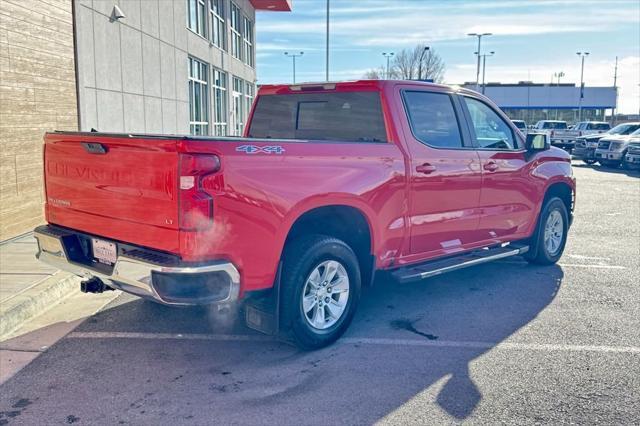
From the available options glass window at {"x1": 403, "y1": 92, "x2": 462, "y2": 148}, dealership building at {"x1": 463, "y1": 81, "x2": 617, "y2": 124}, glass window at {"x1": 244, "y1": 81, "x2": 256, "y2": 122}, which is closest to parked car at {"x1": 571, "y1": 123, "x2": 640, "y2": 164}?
glass window at {"x1": 244, "y1": 81, "x2": 256, "y2": 122}

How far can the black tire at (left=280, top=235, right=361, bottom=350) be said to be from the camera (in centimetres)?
443

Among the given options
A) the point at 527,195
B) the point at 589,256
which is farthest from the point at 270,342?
the point at 589,256

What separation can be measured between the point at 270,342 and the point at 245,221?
4.57 feet

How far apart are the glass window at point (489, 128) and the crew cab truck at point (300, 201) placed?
0.7 inches

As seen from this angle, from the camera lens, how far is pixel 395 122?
17.5 ft

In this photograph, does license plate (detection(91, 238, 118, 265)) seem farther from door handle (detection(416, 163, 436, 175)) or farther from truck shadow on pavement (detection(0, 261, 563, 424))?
door handle (detection(416, 163, 436, 175))

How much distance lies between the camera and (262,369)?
4414 mm

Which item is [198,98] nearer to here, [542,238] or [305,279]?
[542,238]

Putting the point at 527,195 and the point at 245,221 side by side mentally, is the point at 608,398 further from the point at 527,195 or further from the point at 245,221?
the point at 527,195

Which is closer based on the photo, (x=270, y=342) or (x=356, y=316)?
(x=270, y=342)

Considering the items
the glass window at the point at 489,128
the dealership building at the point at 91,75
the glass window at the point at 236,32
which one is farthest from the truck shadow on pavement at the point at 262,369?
the glass window at the point at 236,32

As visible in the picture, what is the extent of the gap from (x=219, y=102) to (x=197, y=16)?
4539 mm

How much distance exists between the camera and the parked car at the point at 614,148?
2302cm

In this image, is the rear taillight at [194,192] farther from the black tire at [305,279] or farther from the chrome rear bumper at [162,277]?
the black tire at [305,279]
